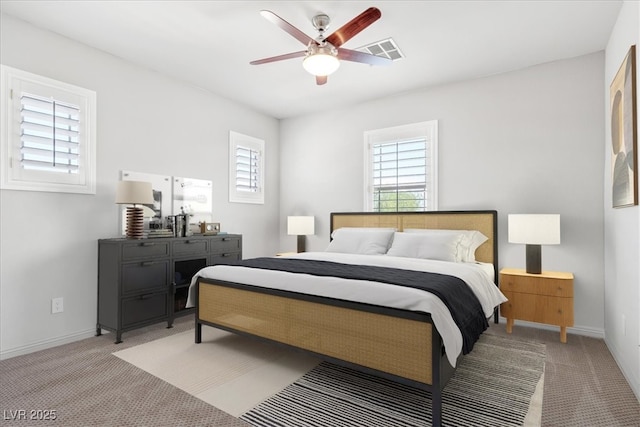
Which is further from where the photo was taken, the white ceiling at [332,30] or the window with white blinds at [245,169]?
the window with white blinds at [245,169]

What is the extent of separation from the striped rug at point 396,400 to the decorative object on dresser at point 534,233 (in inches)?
42.5

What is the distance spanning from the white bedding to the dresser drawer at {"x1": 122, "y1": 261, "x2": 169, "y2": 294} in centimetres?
50

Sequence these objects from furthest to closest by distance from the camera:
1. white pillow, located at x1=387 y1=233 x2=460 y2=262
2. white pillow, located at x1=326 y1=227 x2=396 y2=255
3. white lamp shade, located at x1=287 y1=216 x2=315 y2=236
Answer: white lamp shade, located at x1=287 y1=216 x2=315 y2=236 < white pillow, located at x1=326 y1=227 x2=396 y2=255 < white pillow, located at x1=387 y1=233 x2=460 y2=262

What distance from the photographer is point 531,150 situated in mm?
3668

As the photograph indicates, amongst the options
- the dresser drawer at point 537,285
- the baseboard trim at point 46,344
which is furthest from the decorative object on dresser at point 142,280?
the dresser drawer at point 537,285

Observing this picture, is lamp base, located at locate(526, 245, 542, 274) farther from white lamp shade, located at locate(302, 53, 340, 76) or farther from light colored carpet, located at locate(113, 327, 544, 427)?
white lamp shade, located at locate(302, 53, 340, 76)

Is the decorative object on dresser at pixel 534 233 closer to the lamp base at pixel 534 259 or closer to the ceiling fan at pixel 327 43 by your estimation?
the lamp base at pixel 534 259

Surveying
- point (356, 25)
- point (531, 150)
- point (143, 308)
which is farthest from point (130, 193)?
point (531, 150)

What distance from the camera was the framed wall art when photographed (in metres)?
2.29

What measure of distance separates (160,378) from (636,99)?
380cm

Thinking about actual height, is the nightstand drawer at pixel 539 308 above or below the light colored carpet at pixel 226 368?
above

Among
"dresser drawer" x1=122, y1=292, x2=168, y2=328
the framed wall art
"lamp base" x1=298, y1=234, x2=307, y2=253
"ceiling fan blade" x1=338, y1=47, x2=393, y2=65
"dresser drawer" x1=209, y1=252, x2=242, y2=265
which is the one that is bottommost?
"dresser drawer" x1=122, y1=292, x2=168, y2=328

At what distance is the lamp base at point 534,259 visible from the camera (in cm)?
332

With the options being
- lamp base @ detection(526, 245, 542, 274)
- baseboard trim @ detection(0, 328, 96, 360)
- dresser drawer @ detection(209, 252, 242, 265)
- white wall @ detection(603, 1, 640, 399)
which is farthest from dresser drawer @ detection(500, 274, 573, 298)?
baseboard trim @ detection(0, 328, 96, 360)
